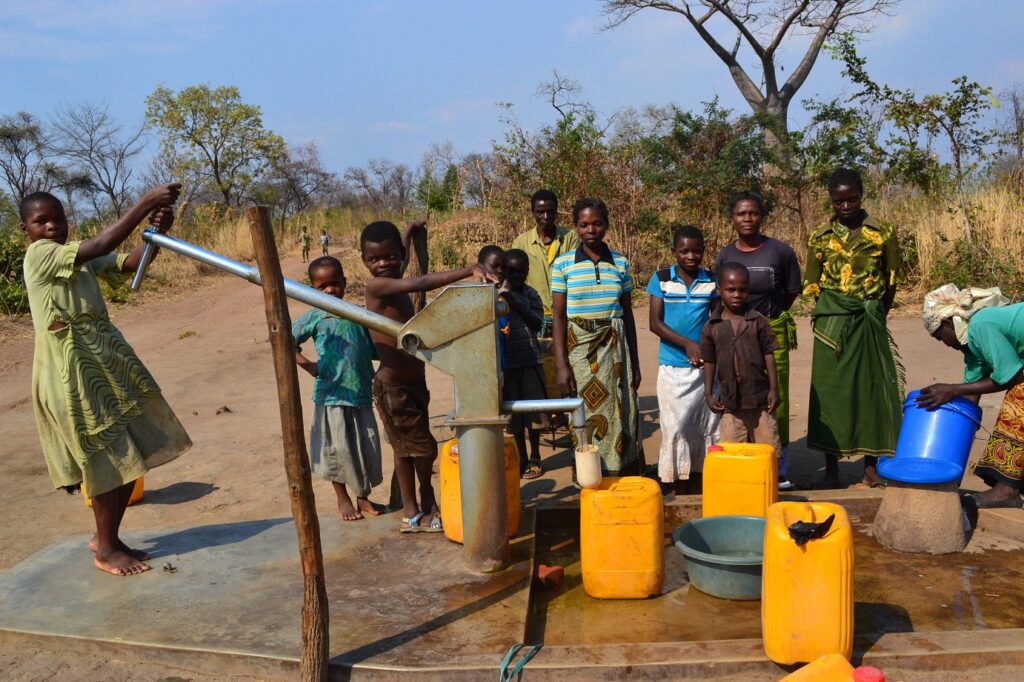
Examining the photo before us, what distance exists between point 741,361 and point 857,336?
2.83 ft

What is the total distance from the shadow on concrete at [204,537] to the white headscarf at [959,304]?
324cm

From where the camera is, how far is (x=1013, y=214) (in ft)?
34.3

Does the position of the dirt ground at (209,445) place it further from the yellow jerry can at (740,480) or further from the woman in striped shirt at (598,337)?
the yellow jerry can at (740,480)

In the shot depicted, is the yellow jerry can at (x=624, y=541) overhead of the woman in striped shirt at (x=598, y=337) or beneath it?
beneath

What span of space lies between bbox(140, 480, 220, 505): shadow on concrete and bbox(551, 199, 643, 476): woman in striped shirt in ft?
7.98

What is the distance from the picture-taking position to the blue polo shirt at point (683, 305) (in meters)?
4.28

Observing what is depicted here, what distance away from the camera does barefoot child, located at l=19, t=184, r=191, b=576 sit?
3.23 m

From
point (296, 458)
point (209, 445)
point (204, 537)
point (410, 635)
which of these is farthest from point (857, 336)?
point (209, 445)

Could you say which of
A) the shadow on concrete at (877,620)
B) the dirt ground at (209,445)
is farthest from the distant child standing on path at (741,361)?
the shadow on concrete at (877,620)

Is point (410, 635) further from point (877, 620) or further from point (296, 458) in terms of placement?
point (877, 620)

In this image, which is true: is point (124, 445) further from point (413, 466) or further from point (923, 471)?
point (923, 471)

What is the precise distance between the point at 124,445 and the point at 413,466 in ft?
4.10

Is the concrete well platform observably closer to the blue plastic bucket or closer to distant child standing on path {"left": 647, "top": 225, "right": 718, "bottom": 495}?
the blue plastic bucket

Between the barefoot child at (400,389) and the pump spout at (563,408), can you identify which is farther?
the barefoot child at (400,389)
